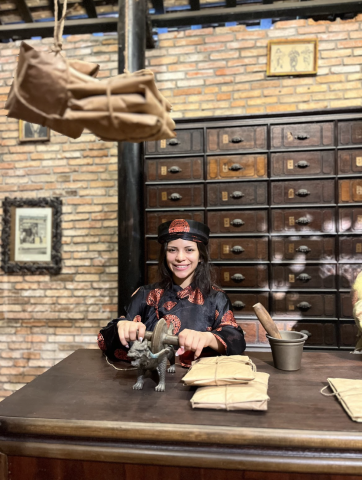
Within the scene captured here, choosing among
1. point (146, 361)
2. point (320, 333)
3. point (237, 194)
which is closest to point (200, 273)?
point (146, 361)

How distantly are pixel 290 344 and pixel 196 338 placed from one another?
0.38 metres

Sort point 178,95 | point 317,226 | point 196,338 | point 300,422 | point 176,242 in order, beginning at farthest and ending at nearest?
point 178,95
point 317,226
point 176,242
point 196,338
point 300,422

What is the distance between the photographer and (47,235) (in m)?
4.04

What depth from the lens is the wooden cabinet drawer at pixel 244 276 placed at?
3.38 metres

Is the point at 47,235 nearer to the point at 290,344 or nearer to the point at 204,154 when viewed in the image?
the point at 204,154

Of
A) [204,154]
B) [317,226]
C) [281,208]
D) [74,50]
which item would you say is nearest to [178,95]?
[204,154]

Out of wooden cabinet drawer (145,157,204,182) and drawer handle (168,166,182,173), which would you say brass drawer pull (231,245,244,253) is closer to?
wooden cabinet drawer (145,157,204,182)

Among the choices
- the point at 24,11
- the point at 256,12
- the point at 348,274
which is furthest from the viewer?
the point at 24,11

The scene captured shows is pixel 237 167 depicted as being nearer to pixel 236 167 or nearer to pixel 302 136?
pixel 236 167

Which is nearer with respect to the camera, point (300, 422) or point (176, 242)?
point (300, 422)

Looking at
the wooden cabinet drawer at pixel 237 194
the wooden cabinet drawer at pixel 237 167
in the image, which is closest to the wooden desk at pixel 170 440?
the wooden cabinet drawer at pixel 237 194

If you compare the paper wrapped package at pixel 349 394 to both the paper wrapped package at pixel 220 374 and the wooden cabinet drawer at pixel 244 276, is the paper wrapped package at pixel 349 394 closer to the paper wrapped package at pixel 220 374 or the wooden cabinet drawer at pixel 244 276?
the paper wrapped package at pixel 220 374

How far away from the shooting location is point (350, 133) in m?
3.29

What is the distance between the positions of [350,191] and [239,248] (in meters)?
1.07
